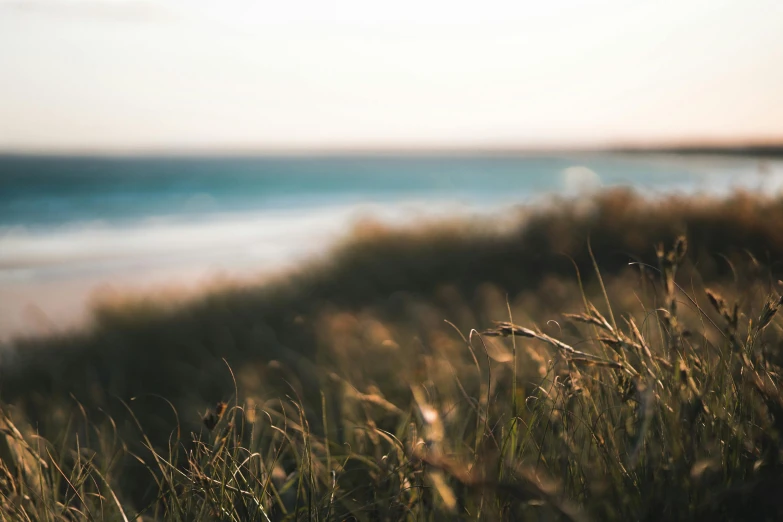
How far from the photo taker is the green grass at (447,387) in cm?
120

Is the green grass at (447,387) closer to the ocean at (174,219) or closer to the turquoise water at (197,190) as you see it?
the ocean at (174,219)

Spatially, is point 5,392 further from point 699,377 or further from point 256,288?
point 699,377

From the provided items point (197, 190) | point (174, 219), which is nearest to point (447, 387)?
point (174, 219)

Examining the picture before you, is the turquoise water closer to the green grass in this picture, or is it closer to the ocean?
the ocean

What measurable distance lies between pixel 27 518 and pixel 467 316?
2899 mm

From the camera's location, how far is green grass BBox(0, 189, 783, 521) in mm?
1199

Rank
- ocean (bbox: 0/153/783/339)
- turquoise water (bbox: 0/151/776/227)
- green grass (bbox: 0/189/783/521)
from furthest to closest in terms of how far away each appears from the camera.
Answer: turquoise water (bbox: 0/151/776/227)
ocean (bbox: 0/153/783/339)
green grass (bbox: 0/189/783/521)

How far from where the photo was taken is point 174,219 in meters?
18.8

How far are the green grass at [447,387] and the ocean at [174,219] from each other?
56cm

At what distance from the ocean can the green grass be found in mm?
564

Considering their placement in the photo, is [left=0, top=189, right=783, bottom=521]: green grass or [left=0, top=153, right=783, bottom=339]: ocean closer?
[left=0, top=189, right=783, bottom=521]: green grass

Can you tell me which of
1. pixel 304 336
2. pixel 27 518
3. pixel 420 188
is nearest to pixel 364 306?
pixel 304 336

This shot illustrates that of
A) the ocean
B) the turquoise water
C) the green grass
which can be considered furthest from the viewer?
the turquoise water

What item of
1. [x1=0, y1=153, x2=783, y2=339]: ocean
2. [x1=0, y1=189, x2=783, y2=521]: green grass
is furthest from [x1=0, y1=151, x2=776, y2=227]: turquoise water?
[x1=0, y1=189, x2=783, y2=521]: green grass
